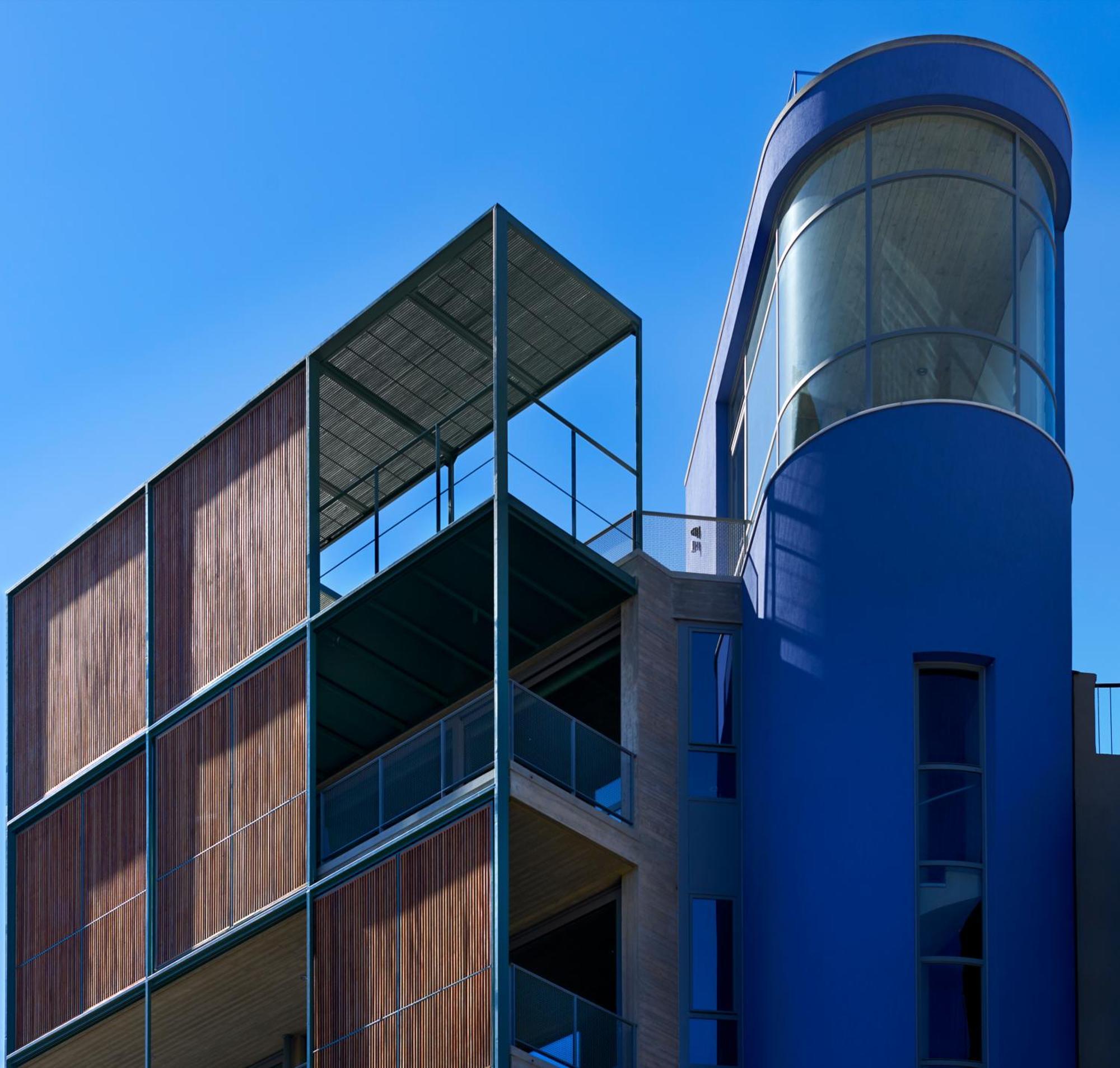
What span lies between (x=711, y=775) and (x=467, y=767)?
322 centimetres

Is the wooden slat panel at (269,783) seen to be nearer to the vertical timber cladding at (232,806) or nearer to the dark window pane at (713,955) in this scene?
the vertical timber cladding at (232,806)

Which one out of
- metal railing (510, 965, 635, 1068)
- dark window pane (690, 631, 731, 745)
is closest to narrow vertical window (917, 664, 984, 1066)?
dark window pane (690, 631, 731, 745)

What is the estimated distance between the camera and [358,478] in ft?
121

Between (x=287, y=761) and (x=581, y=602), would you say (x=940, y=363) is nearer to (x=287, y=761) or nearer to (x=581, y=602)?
(x=581, y=602)

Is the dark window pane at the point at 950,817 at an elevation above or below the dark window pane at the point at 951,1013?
above

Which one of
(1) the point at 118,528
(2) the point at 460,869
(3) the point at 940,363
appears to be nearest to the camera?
(2) the point at 460,869

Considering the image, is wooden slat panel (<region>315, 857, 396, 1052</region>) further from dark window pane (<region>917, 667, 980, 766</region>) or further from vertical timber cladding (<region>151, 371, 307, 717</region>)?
dark window pane (<region>917, 667, 980, 766</region>)

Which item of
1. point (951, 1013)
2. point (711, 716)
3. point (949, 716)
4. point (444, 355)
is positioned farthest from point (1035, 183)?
point (951, 1013)

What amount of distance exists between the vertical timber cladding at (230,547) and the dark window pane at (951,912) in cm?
883

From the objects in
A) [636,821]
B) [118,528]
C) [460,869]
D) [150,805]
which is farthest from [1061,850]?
[118,528]

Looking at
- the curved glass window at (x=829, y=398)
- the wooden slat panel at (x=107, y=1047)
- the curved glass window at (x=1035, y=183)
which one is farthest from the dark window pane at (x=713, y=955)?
the curved glass window at (x=1035, y=183)

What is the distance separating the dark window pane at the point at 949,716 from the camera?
92.0ft

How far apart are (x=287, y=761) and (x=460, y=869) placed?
373cm

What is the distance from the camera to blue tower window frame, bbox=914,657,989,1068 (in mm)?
26875
